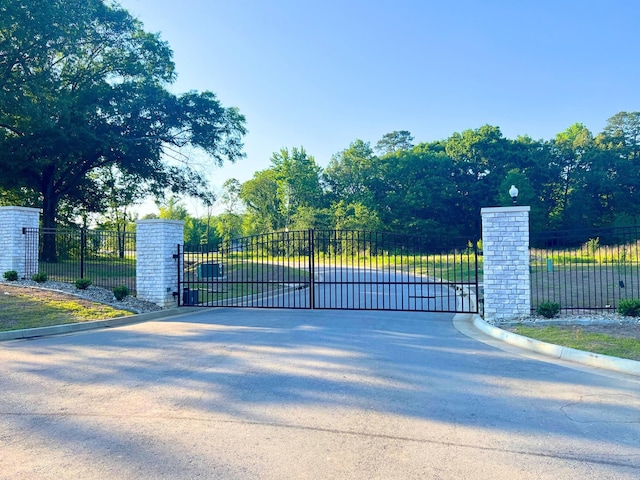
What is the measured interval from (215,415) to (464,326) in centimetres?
648

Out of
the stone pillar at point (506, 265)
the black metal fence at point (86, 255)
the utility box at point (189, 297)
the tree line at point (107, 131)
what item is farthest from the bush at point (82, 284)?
the stone pillar at point (506, 265)

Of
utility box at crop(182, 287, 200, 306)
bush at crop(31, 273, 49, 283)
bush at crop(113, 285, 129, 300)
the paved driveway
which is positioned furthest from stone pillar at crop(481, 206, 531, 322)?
bush at crop(31, 273, 49, 283)

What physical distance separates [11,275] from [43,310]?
12.3ft

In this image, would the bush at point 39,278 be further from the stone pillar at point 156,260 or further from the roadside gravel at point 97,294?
the stone pillar at point 156,260

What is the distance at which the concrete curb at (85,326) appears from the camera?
8.23 meters

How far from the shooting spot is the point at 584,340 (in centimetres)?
686

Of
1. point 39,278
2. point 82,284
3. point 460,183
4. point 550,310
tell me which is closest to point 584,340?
point 550,310

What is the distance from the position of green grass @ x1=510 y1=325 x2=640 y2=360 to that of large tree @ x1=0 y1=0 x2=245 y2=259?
16808 millimetres

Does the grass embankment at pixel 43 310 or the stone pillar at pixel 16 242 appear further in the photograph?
the stone pillar at pixel 16 242

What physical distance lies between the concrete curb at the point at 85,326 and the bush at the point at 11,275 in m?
4.91

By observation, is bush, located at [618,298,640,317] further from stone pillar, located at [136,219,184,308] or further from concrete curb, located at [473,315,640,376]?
stone pillar, located at [136,219,184,308]

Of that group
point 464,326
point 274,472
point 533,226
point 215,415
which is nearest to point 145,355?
point 215,415

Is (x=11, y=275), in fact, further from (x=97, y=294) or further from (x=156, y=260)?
(x=156, y=260)

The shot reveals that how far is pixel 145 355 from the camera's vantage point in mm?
6594
